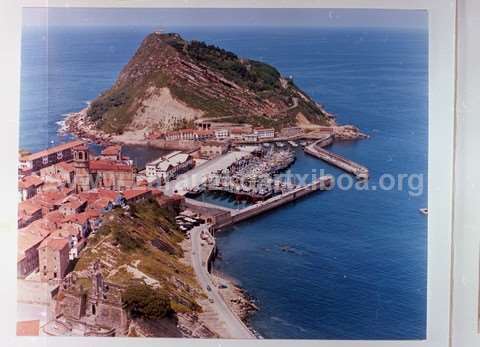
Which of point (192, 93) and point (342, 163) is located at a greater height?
point (192, 93)

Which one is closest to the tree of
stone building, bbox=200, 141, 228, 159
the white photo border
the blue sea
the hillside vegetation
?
the hillside vegetation

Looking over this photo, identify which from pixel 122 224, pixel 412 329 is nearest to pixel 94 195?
pixel 122 224

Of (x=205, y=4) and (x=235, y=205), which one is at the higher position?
(x=205, y=4)

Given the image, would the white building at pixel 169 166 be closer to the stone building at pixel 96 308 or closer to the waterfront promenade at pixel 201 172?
the waterfront promenade at pixel 201 172

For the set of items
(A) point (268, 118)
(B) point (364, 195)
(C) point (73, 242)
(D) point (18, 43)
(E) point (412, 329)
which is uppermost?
(D) point (18, 43)

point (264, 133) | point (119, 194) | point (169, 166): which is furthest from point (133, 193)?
point (264, 133)

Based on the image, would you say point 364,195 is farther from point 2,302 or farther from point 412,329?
point 2,302

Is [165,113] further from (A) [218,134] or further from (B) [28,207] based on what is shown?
(B) [28,207]
